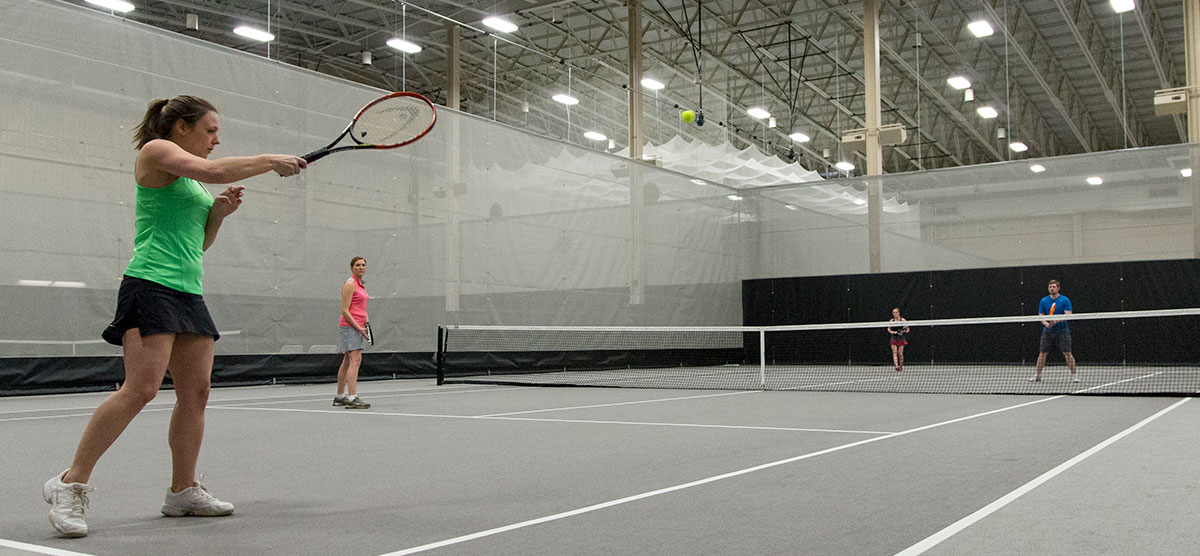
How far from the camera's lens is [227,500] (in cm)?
378

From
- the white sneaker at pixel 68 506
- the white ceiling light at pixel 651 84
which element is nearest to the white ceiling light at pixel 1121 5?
the white ceiling light at pixel 651 84

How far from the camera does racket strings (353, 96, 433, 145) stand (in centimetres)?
490

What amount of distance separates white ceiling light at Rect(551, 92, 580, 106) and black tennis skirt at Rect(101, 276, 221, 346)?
1537 cm

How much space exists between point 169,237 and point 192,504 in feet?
3.06

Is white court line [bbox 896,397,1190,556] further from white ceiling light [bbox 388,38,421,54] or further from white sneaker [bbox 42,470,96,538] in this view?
white ceiling light [bbox 388,38,421,54]

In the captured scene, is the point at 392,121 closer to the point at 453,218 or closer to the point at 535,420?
the point at 535,420

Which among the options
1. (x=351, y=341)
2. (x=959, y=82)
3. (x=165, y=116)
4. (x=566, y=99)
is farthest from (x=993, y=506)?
(x=959, y=82)

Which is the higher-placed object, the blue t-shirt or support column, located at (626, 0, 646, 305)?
support column, located at (626, 0, 646, 305)

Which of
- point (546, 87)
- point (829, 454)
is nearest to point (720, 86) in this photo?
point (546, 87)

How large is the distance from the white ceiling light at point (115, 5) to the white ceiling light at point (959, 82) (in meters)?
19.0

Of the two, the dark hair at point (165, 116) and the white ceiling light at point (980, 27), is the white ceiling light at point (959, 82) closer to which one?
the white ceiling light at point (980, 27)

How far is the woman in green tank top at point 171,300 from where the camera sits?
3.10 meters

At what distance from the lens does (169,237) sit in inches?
129

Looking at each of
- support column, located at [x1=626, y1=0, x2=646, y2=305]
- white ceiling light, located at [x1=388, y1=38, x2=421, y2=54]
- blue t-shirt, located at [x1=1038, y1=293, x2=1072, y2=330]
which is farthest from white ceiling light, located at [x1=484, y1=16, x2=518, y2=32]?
blue t-shirt, located at [x1=1038, y1=293, x2=1072, y2=330]
